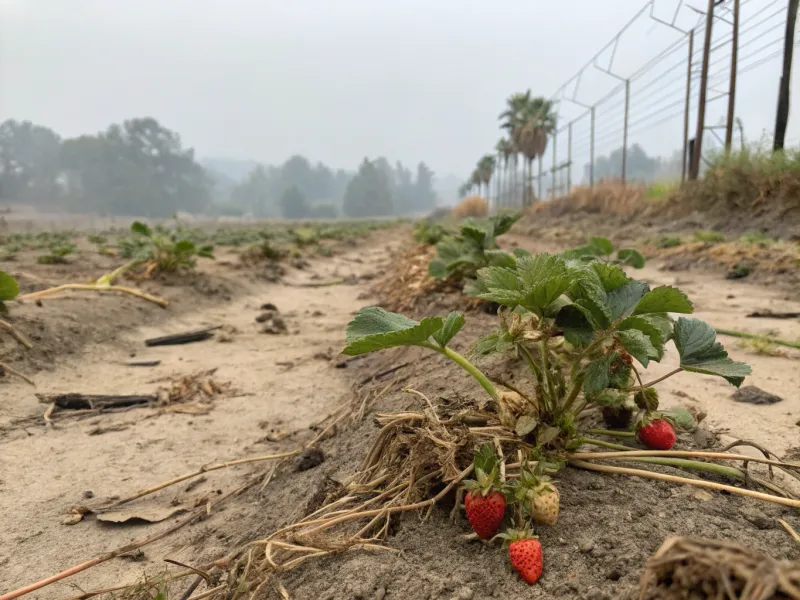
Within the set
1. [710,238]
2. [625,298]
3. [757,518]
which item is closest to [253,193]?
[710,238]

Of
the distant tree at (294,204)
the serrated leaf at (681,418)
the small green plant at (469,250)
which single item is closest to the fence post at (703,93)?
the small green plant at (469,250)

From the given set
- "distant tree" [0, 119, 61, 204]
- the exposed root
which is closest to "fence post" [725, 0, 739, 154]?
the exposed root

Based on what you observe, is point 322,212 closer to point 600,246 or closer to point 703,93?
point 703,93

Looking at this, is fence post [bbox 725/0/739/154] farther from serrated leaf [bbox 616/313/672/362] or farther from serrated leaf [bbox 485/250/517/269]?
serrated leaf [bbox 616/313/672/362]

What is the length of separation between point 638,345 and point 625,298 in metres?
0.16

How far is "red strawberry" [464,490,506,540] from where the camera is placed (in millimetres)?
1120

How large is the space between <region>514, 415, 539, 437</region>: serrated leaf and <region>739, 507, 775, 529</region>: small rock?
51cm

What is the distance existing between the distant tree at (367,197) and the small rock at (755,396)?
125 m

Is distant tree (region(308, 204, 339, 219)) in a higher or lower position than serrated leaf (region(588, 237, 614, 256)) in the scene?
higher

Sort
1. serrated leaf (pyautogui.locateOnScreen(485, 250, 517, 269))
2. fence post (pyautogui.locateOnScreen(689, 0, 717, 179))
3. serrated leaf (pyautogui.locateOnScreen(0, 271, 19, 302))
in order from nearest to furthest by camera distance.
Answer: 1. serrated leaf (pyautogui.locateOnScreen(485, 250, 517, 269))
2. serrated leaf (pyautogui.locateOnScreen(0, 271, 19, 302))
3. fence post (pyautogui.locateOnScreen(689, 0, 717, 179))

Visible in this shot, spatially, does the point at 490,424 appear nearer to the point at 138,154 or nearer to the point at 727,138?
the point at 727,138

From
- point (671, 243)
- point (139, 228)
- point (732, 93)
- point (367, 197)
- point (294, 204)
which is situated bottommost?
point (671, 243)

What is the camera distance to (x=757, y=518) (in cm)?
122

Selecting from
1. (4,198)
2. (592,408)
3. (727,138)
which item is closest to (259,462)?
(592,408)
